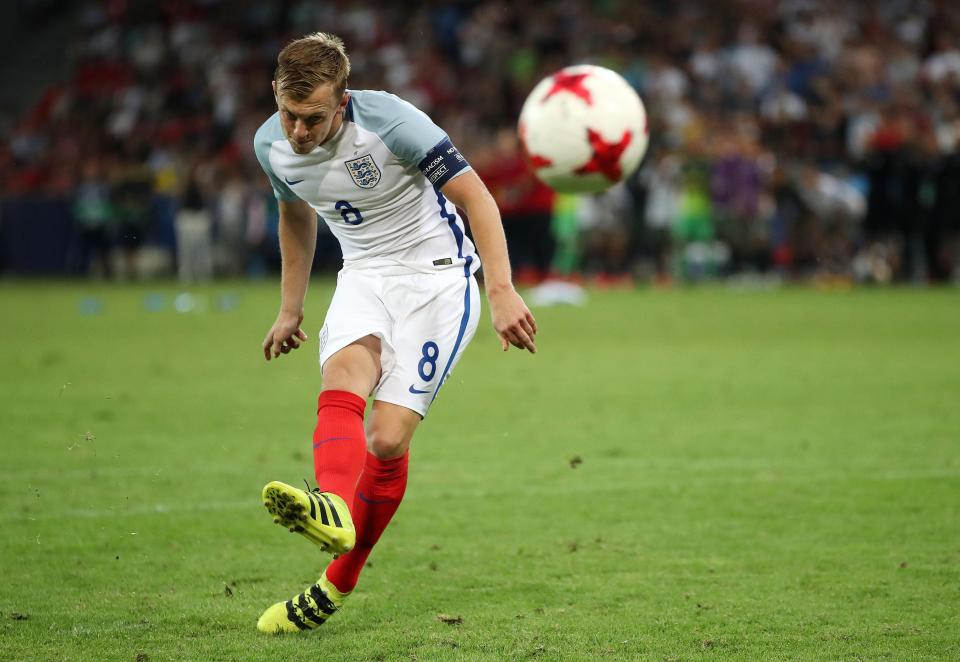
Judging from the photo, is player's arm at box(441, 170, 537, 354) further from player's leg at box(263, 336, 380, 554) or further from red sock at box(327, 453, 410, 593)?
red sock at box(327, 453, 410, 593)

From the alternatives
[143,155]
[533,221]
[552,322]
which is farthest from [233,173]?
[552,322]

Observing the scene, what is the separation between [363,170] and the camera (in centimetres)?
462

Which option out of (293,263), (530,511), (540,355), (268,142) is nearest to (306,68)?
(268,142)

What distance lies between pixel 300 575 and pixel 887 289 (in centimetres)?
1794

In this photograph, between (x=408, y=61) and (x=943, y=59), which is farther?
(x=408, y=61)

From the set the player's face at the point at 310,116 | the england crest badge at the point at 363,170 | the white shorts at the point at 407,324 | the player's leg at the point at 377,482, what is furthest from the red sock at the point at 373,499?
the player's face at the point at 310,116

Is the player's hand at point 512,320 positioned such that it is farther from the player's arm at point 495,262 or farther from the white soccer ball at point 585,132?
the white soccer ball at point 585,132

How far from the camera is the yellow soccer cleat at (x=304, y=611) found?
445 centimetres

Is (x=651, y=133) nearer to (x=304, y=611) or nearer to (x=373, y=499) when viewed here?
(x=373, y=499)

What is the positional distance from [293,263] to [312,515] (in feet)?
4.64

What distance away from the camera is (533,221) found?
2430cm

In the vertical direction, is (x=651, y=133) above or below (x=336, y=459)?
below

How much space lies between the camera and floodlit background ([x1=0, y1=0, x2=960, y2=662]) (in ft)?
15.6

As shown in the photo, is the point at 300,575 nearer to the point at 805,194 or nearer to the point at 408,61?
the point at 805,194
